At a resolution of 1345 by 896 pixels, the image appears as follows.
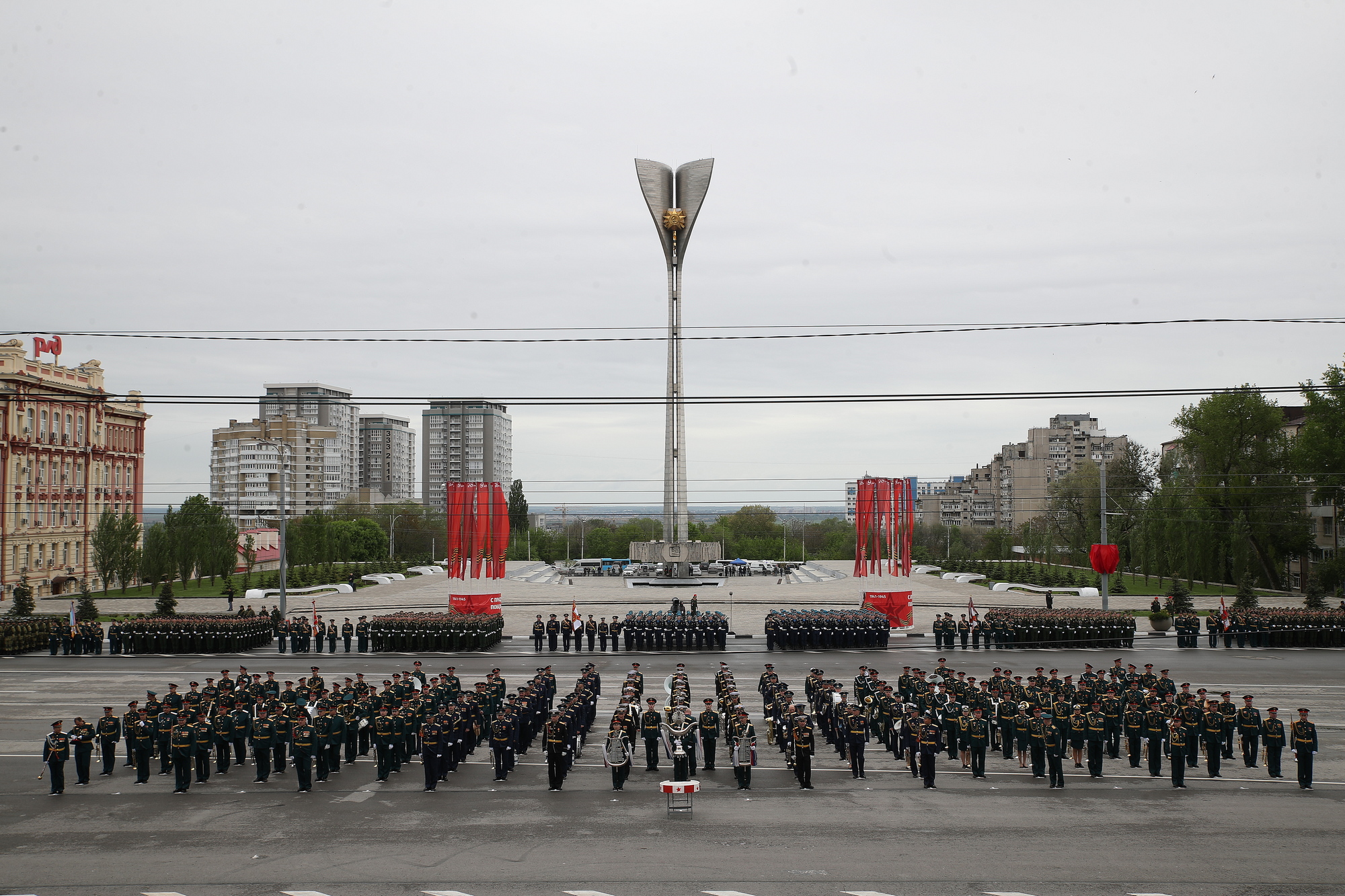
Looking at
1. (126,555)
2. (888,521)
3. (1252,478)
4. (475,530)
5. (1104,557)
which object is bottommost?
(126,555)

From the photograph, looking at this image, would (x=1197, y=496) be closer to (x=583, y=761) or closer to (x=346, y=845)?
(x=583, y=761)

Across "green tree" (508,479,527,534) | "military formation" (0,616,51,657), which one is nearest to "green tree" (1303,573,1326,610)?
"military formation" (0,616,51,657)

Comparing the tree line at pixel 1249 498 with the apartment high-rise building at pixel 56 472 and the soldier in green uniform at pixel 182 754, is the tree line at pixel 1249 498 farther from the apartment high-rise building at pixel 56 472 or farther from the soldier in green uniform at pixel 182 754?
the apartment high-rise building at pixel 56 472

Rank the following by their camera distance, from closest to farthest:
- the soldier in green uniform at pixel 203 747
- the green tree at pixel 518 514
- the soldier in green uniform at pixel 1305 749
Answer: the soldier in green uniform at pixel 1305 749 < the soldier in green uniform at pixel 203 747 < the green tree at pixel 518 514

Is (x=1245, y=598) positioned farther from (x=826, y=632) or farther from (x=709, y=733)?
(x=709, y=733)

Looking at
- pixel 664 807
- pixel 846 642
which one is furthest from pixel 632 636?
pixel 664 807

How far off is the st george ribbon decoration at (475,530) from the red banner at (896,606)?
1491cm

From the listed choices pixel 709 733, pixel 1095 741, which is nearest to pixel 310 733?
pixel 709 733

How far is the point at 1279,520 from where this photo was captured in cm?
5688

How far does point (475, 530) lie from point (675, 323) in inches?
1109

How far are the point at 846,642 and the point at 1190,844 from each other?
20686mm

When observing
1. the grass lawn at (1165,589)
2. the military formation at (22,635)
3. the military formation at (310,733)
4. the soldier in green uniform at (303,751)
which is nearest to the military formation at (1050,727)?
the military formation at (310,733)

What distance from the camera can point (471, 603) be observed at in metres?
35.8

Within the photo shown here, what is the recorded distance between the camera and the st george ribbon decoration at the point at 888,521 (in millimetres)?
37719
